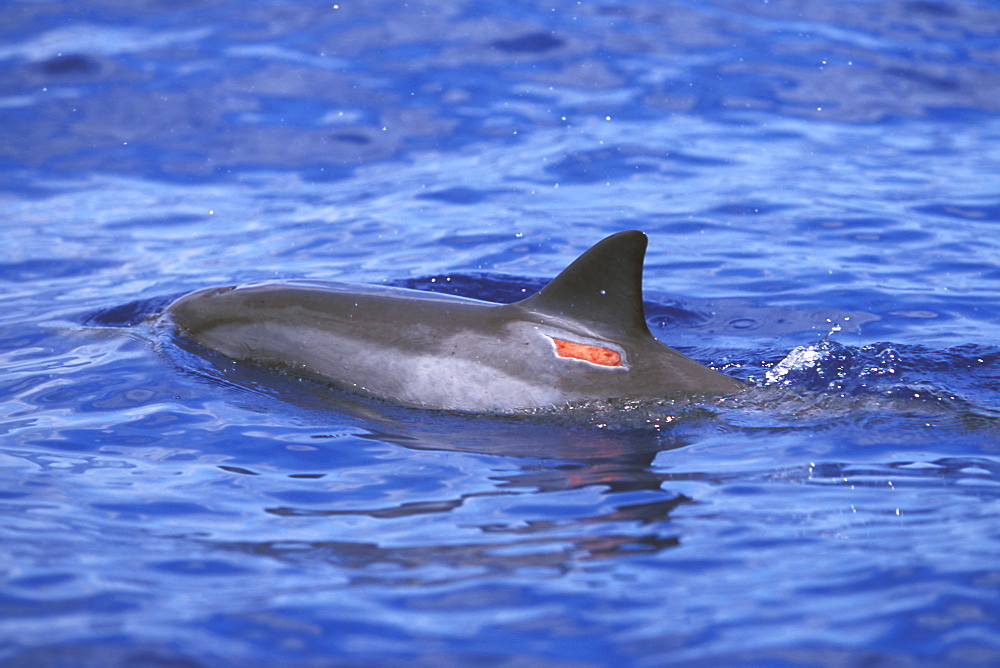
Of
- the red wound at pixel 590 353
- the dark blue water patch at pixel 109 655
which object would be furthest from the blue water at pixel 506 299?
the red wound at pixel 590 353

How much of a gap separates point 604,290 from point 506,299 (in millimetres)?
3052

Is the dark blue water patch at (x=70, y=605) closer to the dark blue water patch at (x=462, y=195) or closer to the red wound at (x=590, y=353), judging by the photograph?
the red wound at (x=590, y=353)

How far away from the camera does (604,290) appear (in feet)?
24.5

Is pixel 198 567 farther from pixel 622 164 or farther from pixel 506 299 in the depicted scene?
pixel 622 164

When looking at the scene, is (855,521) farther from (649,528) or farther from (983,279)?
(983,279)

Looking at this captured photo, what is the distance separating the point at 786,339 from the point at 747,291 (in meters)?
1.47

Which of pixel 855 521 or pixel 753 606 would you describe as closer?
pixel 753 606

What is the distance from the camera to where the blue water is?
16.0 feet

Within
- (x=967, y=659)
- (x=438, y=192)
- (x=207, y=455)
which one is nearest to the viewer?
(x=967, y=659)

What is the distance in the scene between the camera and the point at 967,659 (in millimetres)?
4336

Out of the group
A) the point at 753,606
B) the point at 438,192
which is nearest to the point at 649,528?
the point at 753,606

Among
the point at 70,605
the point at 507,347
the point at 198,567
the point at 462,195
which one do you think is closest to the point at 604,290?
the point at 507,347

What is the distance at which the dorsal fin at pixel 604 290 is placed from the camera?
7.25 m

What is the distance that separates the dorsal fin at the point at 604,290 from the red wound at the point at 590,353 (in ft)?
0.46
